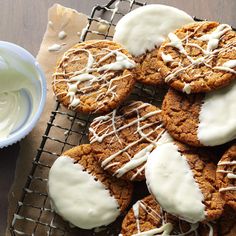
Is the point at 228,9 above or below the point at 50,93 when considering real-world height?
above

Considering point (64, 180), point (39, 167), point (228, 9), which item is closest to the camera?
point (64, 180)

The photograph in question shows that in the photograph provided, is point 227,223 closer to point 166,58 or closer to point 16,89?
point 166,58

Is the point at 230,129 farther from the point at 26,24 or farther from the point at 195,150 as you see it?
the point at 26,24

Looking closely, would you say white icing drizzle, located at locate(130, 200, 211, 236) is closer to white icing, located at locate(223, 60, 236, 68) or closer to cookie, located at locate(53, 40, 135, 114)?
cookie, located at locate(53, 40, 135, 114)

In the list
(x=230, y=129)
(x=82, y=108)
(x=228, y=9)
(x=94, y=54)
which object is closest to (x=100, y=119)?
(x=82, y=108)

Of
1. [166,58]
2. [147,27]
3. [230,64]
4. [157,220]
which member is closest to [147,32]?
[147,27]

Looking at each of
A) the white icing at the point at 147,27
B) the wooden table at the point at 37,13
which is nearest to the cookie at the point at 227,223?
the white icing at the point at 147,27
